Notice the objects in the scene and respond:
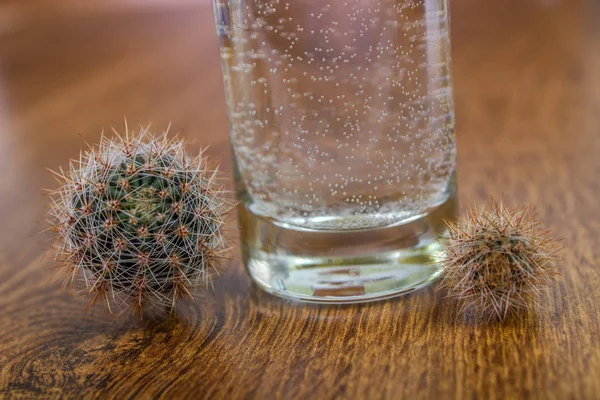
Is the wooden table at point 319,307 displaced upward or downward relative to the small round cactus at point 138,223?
downward

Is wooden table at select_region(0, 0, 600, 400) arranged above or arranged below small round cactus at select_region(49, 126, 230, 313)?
below

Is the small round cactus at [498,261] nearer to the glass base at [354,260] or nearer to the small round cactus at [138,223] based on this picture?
the glass base at [354,260]

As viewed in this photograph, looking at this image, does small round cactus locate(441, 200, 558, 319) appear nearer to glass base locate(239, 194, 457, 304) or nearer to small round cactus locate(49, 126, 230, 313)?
glass base locate(239, 194, 457, 304)

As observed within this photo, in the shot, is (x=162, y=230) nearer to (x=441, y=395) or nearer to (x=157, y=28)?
(x=441, y=395)

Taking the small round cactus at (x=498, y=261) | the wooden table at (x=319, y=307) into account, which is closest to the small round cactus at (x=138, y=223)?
the wooden table at (x=319, y=307)

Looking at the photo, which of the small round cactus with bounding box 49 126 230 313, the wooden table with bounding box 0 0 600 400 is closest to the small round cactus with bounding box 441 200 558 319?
the wooden table with bounding box 0 0 600 400

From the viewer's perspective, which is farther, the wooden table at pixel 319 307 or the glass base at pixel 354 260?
the glass base at pixel 354 260
